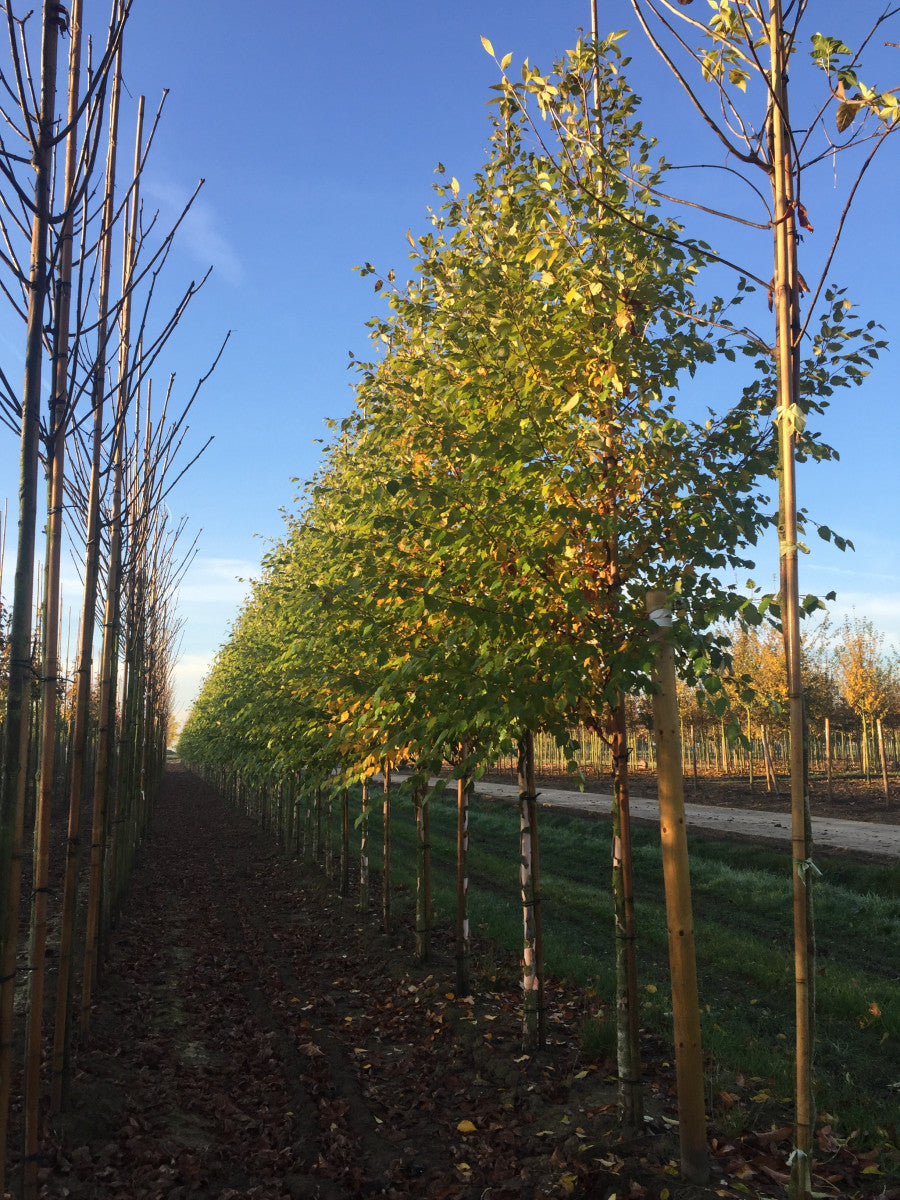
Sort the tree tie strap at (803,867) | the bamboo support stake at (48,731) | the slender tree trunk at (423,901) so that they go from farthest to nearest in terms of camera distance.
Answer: the slender tree trunk at (423,901) < the bamboo support stake at (48,731) < the tree tie strap at (803,867)

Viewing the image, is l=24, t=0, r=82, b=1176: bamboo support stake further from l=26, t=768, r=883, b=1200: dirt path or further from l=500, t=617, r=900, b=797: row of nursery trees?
l=500, t=617, r=900, b=797: row of nursery trees

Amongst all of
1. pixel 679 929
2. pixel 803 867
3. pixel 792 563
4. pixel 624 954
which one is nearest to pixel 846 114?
pixel 792 563

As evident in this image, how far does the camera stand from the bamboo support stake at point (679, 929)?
415 cm

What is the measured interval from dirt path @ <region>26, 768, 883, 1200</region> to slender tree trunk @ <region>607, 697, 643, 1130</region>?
228 mm

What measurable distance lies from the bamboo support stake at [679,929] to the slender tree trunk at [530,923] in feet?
6.62

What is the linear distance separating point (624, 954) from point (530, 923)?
5.74 ft

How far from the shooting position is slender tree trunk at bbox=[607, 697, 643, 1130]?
478cm

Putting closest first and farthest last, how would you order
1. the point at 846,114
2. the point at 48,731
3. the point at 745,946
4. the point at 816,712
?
the point at 846,114, the point at 48,731, the point at 745,946, the point at 816,712

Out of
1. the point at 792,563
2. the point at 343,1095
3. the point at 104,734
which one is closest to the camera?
the point at 792,563

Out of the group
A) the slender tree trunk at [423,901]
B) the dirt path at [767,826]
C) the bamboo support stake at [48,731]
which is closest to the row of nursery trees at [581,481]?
the bamboo support stake at [48,731]

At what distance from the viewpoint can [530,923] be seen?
21.7 ft

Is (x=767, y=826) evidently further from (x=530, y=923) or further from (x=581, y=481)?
(x=581, y=481)

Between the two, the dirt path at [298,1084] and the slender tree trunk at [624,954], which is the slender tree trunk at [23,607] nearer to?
the dirt path at [298,1084]

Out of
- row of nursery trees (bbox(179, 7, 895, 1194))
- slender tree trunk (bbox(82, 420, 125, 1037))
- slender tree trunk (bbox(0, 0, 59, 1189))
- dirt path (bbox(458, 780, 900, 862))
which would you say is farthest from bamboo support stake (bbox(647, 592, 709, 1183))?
dirt path (bbox(458, 780, 900, 862))
